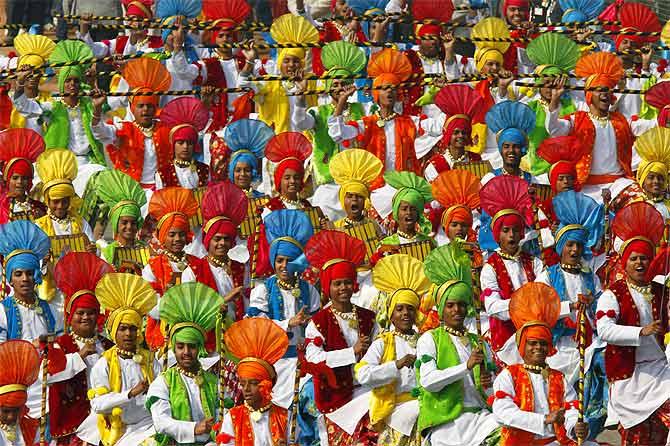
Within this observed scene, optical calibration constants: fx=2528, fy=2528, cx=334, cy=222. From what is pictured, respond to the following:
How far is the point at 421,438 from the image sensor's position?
16.9 metres

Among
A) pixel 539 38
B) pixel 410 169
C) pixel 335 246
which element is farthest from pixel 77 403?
pixel 539 38

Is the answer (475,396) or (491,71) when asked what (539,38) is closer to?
(491,71)

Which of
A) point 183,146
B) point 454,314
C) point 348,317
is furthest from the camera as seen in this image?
point 183,146

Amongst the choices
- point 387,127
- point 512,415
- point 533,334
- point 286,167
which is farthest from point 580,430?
point 387,127

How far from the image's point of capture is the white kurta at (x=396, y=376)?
16.9 m

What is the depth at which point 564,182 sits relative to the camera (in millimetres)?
20781

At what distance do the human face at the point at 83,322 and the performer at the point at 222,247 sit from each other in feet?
4.20

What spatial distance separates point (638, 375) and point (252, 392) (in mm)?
2874

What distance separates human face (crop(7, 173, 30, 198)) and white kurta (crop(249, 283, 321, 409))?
9.01 ft

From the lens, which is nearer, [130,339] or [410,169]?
[130,339]

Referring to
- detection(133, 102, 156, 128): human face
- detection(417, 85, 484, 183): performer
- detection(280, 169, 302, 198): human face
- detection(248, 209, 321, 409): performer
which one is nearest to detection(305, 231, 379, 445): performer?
detection(248, 209, 321, 409): performer

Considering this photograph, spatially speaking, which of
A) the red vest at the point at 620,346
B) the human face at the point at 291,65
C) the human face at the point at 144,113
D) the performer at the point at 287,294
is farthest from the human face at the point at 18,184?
the red vest at the point at 620,346

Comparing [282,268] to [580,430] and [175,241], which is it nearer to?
[175,241]

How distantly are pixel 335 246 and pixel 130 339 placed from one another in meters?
1.76
